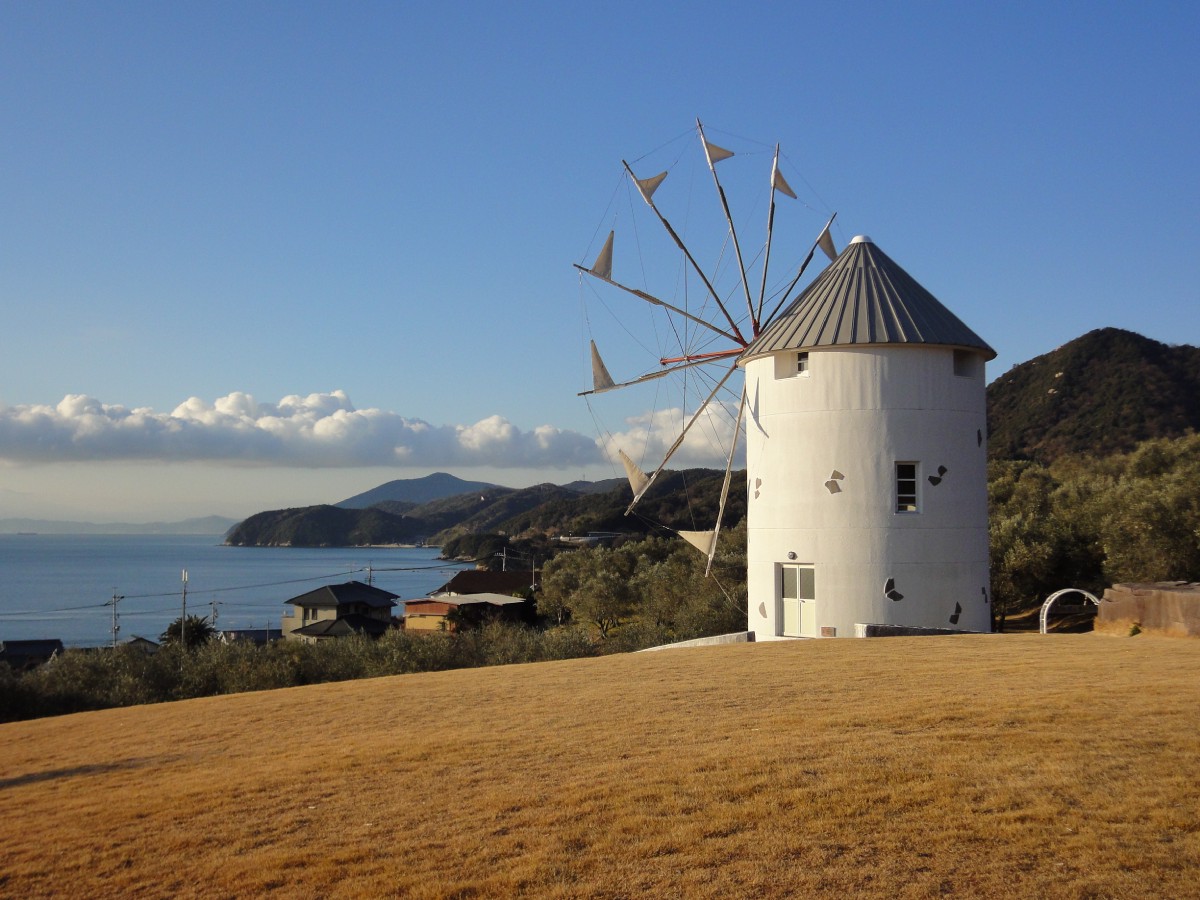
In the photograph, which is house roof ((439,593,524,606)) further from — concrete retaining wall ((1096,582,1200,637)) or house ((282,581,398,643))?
concrete retaining wall ((1096,582,1200,637))

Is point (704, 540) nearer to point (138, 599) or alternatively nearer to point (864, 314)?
point (864, 314)

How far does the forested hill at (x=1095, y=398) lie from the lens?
219 feet

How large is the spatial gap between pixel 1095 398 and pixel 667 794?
2891 inches

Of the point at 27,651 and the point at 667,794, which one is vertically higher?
the point at 667,794

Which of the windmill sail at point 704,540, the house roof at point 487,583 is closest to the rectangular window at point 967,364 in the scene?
the windmill sail at point 704,540

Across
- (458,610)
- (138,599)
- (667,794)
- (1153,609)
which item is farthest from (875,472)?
(138,599)

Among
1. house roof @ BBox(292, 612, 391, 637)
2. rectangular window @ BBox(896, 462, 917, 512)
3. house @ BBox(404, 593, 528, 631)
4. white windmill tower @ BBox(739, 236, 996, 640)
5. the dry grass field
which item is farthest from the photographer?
house roof @ BBox(292, 612, 391, 637)

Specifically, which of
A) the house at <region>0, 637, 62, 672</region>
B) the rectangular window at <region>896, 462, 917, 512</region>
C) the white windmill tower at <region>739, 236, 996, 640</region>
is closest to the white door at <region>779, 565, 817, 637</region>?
the white windmill tower at <region>739, 236, 996, 640</region>

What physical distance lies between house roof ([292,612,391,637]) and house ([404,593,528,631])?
6.23ft

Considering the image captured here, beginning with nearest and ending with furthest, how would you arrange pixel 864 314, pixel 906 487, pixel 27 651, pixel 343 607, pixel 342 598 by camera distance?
pixel 906 487 < pixel 864 314 < pixel 27 651 < pixel 343 607 < pixel 342 598

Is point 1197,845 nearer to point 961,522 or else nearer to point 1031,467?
point 961,522

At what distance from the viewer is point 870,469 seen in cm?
1961

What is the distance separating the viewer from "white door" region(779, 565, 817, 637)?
66.0 feet

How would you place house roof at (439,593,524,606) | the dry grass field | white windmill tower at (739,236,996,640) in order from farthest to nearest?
house roof at (439,593,524,606)
white windmill tower at (739,236,996,640)
the dry grass field
